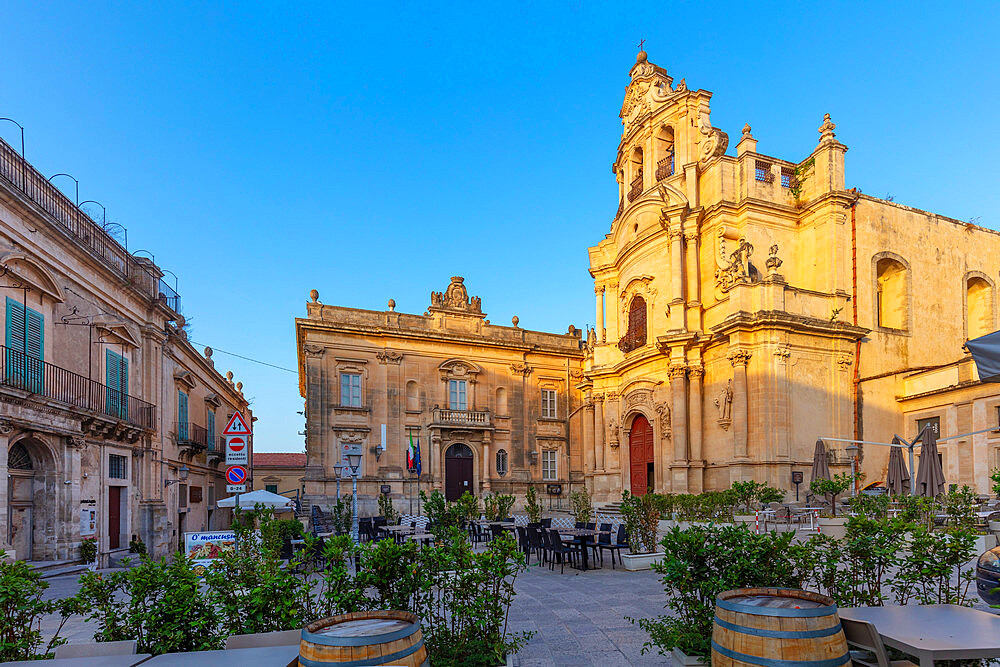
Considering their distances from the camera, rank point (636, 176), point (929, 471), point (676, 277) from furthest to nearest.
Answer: point (636, 176) → point (676, 277) → point (929, 471)

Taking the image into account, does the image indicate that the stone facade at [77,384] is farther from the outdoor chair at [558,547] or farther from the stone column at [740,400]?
the stone column at [740,400]

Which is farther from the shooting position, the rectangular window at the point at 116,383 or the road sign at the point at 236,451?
the rectangular window at the point at 116,383

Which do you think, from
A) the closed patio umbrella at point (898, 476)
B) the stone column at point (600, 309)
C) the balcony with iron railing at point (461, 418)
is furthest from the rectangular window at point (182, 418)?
the closed patio umbrella at point (898, 476)

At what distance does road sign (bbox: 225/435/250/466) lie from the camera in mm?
9453

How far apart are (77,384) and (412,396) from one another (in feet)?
55.8

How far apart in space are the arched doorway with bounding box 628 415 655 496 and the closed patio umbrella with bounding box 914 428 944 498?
35.6 feet

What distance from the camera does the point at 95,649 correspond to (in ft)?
12.5

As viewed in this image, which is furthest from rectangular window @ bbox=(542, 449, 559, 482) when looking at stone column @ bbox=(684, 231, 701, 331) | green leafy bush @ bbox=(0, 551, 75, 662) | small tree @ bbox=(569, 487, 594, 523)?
green leafy bush @ bbox=(0, 551, 75, 662)

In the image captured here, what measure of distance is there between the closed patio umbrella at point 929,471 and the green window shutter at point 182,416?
2169 cm

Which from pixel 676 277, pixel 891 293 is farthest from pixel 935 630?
pixel 891 293

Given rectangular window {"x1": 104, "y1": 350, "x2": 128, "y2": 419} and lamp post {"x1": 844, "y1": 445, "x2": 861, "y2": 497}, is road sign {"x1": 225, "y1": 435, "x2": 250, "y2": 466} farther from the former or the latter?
lamp post {"x1": 844, "y1": 445, "x2": 861, "y2": 497}

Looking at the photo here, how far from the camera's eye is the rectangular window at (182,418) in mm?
21105

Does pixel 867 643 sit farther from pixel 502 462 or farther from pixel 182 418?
pixel 502 462

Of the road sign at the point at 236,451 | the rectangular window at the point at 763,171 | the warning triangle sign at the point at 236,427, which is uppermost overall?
the rectangular window at the point at 763,171
